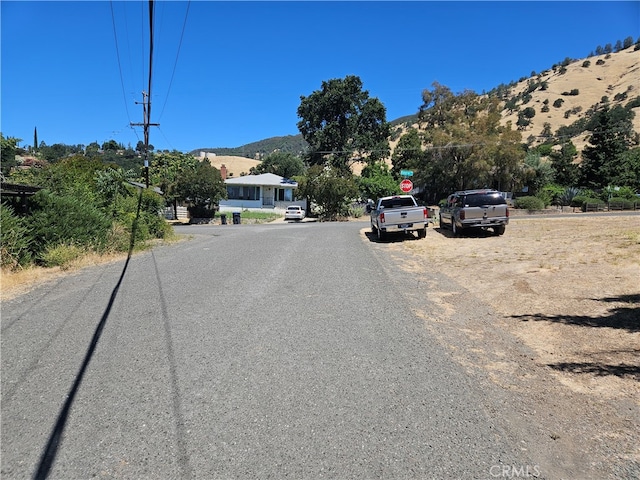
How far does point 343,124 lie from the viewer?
5656 centimetres

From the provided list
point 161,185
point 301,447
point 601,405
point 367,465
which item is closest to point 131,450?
point 301,447

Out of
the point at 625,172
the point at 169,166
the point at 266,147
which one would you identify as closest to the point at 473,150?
the point at 625,172

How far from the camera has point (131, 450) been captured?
3.42 m

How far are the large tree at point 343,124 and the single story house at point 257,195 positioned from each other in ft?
21.1

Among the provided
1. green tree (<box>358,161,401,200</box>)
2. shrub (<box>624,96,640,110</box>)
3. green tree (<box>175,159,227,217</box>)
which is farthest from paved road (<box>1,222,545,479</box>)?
shrub (<box>624,96,640,110</box>)

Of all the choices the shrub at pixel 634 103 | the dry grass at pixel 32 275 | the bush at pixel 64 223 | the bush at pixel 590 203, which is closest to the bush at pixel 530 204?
the bush at pixel 590 203

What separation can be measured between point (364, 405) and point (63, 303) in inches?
273

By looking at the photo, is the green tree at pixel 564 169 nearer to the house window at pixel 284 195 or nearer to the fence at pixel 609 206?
the fence at pixel 609 206

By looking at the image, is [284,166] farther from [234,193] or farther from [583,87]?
[583,87]

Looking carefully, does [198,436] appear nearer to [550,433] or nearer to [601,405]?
[550,433]

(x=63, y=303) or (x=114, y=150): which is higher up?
(x=114, y=150)

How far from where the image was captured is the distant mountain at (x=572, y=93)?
81.1m

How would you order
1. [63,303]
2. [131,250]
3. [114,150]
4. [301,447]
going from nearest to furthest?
[301,447] < [63,303] < [131,250] < [114,150]

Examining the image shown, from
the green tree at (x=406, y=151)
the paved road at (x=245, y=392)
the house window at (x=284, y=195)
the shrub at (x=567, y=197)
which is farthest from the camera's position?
the house window at (x=284, y=195)
